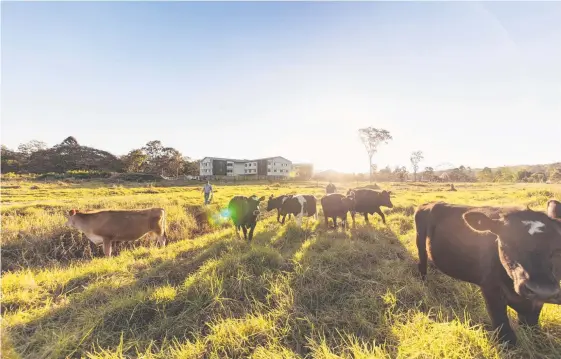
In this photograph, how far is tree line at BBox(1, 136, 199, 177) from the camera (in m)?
69.9

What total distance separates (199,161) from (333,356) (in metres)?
96.8

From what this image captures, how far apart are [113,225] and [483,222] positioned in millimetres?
9625

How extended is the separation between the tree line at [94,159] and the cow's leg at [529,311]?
76410 mm

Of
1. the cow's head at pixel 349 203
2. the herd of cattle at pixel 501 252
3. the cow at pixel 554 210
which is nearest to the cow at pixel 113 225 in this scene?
the cow's head at pixel 349 203

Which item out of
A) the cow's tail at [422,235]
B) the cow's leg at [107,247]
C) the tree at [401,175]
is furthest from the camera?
the tree at [401,175]

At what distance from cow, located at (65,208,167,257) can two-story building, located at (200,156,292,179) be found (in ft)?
250

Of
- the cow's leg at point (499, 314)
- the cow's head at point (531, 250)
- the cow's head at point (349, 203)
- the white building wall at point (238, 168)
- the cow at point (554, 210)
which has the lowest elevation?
the cow's leg at point (499, 314)

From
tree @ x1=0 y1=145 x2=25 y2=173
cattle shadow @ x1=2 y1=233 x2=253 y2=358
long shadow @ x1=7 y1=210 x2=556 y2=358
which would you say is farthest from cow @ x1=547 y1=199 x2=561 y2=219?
tree @ x1=0 y1=145 x2=25 y2=173

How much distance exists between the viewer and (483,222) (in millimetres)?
3248

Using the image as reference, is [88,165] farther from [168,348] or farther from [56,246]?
[168,348]

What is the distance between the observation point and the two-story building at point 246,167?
86375 mm

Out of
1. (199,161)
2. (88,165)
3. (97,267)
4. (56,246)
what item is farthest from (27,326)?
(199,161)

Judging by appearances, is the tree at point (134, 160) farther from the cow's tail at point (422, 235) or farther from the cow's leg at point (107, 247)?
the cow's tail at point (422, 235)

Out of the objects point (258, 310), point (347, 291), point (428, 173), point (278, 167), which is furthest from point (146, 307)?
point (428, 173)
